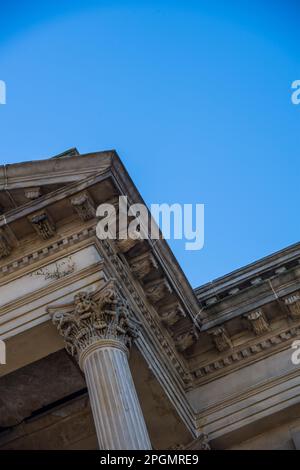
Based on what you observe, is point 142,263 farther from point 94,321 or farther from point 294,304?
point 294,304

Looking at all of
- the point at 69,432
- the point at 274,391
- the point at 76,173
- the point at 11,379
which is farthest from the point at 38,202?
the point at 274,391

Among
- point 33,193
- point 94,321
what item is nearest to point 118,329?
point 94,321

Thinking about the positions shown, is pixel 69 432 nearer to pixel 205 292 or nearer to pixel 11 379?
pixel 11 379

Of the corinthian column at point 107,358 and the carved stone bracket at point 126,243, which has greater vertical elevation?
the carved stone bracket at point 126,243

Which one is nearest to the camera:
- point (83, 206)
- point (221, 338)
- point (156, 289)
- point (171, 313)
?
point (83, 206)

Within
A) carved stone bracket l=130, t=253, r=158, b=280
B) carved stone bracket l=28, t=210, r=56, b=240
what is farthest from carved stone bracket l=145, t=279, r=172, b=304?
carved stone bracket l=28, t=210, r=56, b=240

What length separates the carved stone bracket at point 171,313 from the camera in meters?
19.5

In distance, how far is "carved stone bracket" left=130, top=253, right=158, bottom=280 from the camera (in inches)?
736

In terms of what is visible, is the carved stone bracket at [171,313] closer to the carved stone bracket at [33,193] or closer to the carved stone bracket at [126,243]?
the carved stone bracket at [126,243]

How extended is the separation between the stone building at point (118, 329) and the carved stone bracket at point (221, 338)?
0.02 m

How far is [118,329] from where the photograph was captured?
16.2m

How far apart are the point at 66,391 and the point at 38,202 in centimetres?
390

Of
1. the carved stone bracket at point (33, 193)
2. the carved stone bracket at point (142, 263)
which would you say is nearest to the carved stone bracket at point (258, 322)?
the carved stone bracket at point (142, 263)

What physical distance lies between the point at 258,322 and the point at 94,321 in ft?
16.6
